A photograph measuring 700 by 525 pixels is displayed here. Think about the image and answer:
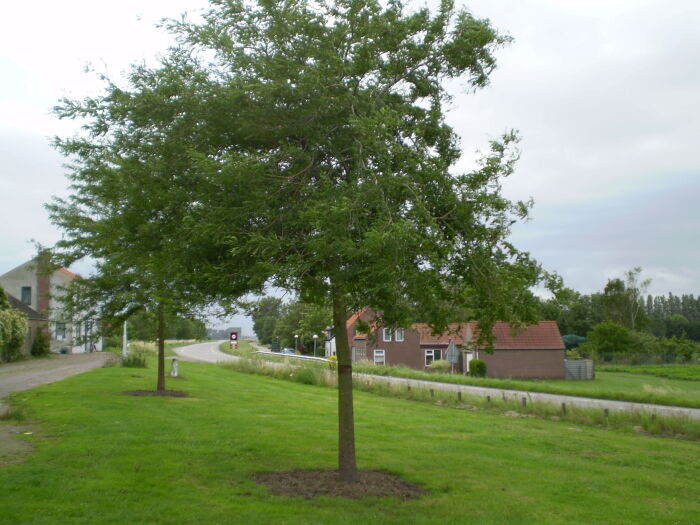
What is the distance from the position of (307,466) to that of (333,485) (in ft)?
5.16

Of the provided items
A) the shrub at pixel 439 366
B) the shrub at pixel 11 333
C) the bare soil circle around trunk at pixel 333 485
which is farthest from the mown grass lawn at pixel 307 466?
the shrub at pixel 439 366

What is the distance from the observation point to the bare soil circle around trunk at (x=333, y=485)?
8922 mm

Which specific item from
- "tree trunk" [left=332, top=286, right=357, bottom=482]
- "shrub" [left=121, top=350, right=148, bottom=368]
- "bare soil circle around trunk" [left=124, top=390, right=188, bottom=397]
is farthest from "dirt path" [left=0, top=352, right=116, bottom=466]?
"tree trunk" [left=332, top=286, right=357, bottom=482]

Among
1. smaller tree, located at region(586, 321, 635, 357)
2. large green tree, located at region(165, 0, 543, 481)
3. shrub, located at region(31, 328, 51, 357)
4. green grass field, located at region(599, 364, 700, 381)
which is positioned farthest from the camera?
smaller tree, located at region(586, 321, 635, 357)

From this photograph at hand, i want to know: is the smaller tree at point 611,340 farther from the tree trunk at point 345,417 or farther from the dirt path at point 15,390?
the tree trunk at point 345,417

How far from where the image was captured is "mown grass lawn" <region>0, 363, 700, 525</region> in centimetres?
789

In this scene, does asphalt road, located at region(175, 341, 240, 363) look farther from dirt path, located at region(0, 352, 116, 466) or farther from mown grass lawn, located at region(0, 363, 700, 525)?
mown grass lawn, located at region(0, 363, 700, 525)

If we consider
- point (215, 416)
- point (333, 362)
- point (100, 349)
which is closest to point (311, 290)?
point (215, 416)

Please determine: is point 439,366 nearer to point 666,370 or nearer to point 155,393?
point 666,370

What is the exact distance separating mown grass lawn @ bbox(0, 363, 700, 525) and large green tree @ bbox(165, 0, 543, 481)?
1.82 meters

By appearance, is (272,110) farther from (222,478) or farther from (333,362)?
(333,362)

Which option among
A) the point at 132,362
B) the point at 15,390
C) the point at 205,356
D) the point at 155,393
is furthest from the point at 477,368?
the point at 15,390

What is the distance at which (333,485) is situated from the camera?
9.30 meters

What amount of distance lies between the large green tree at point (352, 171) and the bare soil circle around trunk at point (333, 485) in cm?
35
